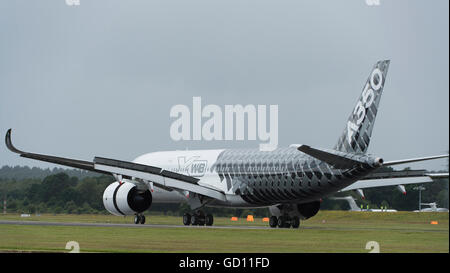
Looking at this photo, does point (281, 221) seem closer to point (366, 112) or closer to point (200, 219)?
point (200, 219)

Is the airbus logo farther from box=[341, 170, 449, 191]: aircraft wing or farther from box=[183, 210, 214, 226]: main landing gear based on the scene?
box=[341, 170, 449, 191]: aircraft wing

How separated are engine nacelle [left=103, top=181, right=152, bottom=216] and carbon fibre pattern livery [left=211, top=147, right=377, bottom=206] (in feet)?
13.9

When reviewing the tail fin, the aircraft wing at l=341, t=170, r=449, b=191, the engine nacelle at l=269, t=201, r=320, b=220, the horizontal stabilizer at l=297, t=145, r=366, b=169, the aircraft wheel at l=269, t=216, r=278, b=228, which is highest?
the tail fin

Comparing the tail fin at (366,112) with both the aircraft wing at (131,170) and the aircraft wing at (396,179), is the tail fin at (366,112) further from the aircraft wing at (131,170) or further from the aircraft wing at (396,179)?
the aircraft wing at (131,170)

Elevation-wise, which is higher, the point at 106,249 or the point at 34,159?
the point at 34,159

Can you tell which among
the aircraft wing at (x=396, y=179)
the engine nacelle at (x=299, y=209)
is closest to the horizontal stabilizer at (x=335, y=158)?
the aircraft wing at (x=396, y=179)

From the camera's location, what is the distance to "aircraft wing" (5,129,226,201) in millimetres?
38356

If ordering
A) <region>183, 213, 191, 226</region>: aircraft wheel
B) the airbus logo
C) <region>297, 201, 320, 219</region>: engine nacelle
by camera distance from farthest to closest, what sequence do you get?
the airbus logo
<region>183, 213, 191, 226</region>: aircraft wheel
<region>297, 201, 320, 219</region>: engine nacelle

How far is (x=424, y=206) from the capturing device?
62.6 m

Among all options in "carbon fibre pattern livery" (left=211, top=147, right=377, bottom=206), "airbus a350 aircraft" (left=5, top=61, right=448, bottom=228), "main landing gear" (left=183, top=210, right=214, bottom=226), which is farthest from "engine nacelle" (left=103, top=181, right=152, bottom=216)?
"carbon fibre pattern livery" (left=211, top=147, right=377, bottom=206)

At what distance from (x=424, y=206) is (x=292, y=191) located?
25380 mm

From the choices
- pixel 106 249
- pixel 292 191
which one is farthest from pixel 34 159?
pixel 106 249
